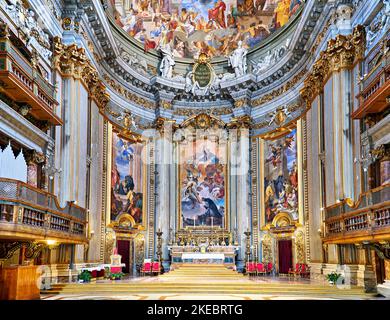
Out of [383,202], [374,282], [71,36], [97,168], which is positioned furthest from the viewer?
[97,168]

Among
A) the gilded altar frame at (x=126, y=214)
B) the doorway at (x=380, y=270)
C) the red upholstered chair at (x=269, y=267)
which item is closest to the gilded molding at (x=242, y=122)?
the gilded altar frame at (x=126, y=214)

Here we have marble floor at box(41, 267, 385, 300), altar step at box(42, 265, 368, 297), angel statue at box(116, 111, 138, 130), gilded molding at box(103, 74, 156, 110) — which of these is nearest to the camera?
marble floor at box(41, 267, 385, 300)

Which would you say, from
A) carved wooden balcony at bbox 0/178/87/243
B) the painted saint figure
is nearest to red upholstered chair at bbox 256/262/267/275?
carved wooden balcony at bbox 0/178/87/243

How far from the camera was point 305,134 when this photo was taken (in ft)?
68.4

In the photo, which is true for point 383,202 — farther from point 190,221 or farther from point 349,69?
point 190,221

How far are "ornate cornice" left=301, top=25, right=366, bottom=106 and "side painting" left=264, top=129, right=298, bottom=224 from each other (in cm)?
439

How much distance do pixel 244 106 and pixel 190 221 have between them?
6.35 meters

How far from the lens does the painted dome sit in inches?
976

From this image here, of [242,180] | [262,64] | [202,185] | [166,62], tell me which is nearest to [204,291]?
[242,180]

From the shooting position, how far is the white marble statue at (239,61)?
25.3 m

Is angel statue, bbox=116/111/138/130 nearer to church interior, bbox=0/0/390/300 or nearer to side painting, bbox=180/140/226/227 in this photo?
church interior, bbox=0/0/390/300

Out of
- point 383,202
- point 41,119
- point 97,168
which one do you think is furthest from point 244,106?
point 383,202

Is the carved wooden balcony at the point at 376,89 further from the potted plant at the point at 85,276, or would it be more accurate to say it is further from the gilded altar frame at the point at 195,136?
the gilded altar frame at the point at 195,136
